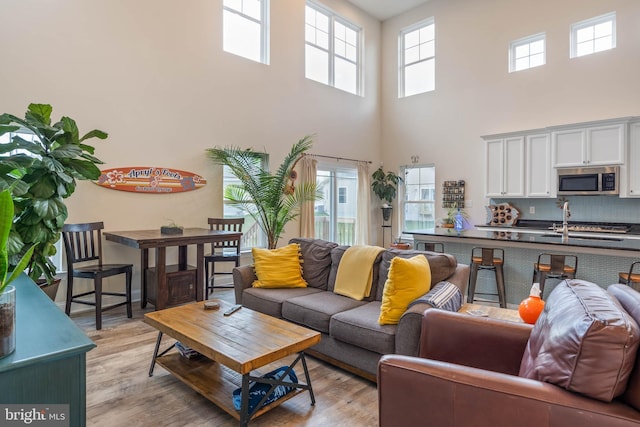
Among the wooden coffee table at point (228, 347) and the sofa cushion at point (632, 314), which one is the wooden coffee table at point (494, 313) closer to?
the sofa cushion at point (632, 314)

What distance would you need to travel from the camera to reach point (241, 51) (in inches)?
228

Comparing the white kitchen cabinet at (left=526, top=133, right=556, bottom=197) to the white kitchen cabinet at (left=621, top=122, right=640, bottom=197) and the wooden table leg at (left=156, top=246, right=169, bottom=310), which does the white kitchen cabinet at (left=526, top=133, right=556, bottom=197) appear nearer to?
the white kitchen cabinet at (left=621, top=122, right=640, bottom=197)

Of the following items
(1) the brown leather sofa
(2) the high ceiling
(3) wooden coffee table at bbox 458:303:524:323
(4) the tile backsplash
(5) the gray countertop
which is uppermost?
Result: (2) the high ceiling

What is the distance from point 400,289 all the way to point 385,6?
275 inches

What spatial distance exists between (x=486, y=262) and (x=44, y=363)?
4.10 metres

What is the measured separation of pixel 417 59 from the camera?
25.3ft

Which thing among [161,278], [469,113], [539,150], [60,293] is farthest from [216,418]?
[469,113]

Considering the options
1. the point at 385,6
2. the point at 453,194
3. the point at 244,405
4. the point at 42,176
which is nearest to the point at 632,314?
the point at 244,405

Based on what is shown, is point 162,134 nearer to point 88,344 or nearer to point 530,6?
point 88,344

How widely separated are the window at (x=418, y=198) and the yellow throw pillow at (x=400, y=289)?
16.7 feet

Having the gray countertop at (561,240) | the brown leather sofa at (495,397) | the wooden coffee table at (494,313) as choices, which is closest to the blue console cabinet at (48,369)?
the brown leather sofa at (495,397)

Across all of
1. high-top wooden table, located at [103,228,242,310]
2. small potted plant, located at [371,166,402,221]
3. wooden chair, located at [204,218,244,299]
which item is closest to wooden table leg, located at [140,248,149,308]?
high-top wooden table, located at [103,228,242,310]

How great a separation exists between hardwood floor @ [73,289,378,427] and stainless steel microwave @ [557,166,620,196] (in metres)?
4.81

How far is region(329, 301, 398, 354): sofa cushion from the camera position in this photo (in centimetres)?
242
